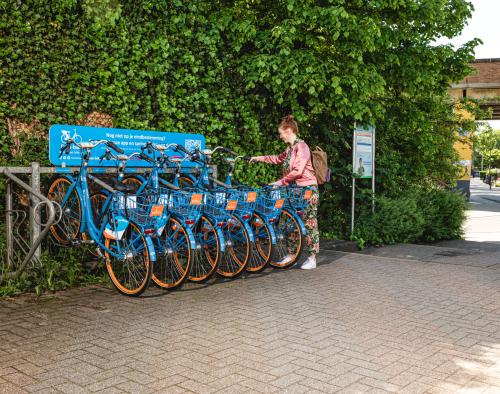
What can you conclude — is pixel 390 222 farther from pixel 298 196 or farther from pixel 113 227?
pixel 113 227

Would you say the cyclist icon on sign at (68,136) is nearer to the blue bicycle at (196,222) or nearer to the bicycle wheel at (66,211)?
the bicycle wheel at (66,211)

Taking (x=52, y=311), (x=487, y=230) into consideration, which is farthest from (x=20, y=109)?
(x=487, y=230)

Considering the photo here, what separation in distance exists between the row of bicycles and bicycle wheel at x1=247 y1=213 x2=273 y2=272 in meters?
0.01

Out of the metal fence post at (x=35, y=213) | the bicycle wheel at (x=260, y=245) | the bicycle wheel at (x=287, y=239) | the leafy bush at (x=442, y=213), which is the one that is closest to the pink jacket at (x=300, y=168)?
the bicycle wheel at (x=287, y=239)

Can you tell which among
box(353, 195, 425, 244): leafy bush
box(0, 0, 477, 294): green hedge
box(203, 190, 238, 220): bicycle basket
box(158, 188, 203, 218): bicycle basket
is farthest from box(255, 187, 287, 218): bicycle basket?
box(353, 195, 425, 244): leafy bush

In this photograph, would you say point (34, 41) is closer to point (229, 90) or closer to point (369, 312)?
point (229, 90)

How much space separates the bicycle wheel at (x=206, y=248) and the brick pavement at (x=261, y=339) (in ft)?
0.76

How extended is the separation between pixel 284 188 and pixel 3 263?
337 cm

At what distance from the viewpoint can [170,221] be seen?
649cm

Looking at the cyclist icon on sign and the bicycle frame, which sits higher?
the cyclist icon on sign

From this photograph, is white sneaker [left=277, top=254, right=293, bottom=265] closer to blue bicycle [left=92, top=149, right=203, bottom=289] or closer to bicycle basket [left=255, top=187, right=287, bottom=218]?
bicycle basket [left=255, top=187, right=287, bottom=218]

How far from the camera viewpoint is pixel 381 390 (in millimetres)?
3791

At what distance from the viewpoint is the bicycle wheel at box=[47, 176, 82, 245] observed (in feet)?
22.6

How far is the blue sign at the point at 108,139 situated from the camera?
6945mm
